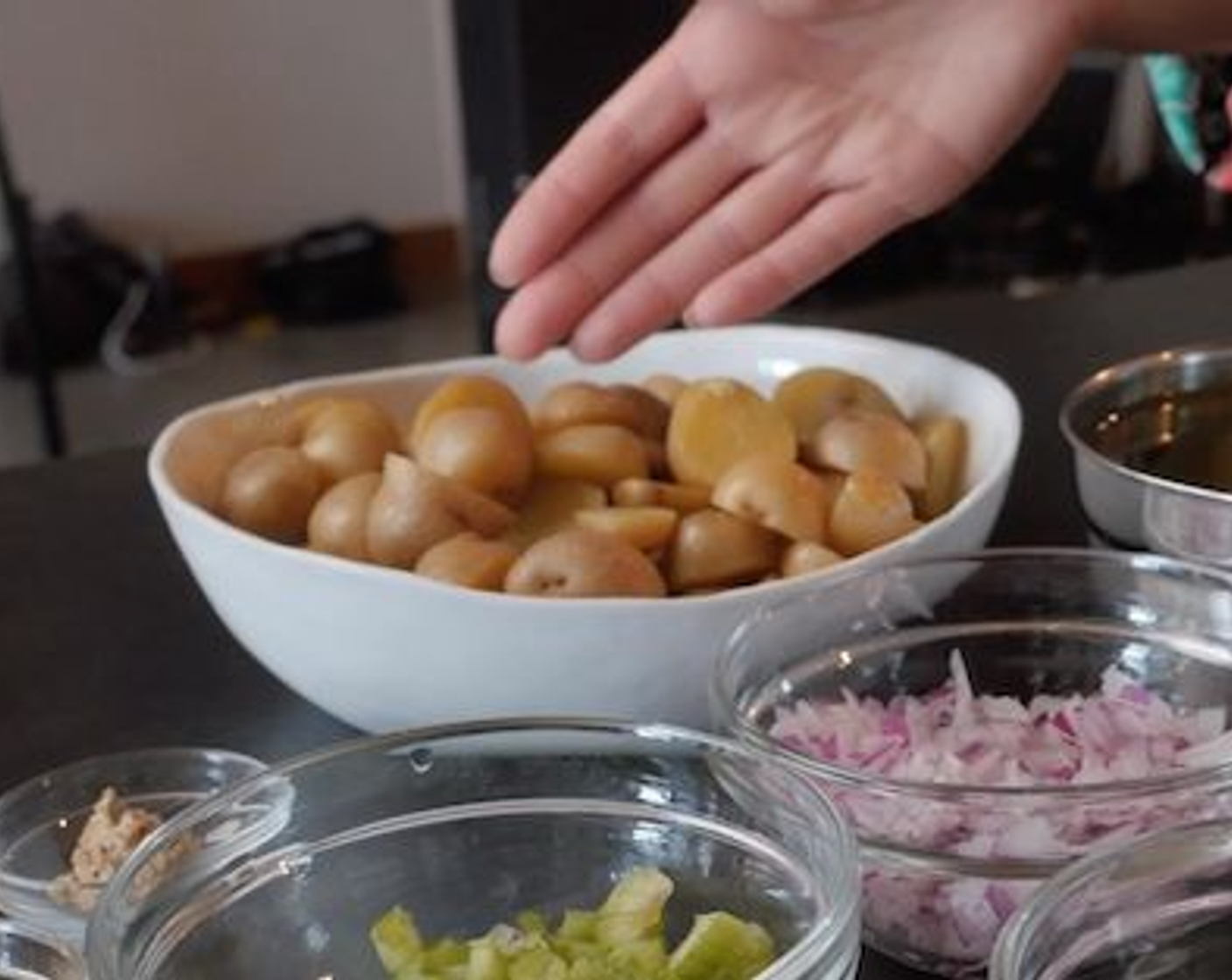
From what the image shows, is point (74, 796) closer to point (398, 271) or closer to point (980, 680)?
point (980, 680)

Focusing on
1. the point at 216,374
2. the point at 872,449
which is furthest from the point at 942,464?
the point at 216,374

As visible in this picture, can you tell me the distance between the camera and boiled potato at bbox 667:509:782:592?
2.07 feet

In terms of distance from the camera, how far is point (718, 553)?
632 millimetres

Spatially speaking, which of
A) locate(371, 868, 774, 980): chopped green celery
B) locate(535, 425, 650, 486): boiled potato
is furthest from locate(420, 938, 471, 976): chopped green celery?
locate(535, 425, 650, 486): boiled potato

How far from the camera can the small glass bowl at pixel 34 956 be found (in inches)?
19.8

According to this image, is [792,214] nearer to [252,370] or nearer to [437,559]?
[437,559]

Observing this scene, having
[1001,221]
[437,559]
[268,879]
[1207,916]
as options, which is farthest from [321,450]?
[1001,221]

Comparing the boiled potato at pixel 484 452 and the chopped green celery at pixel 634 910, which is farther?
the boiled potato at pixel 484 452

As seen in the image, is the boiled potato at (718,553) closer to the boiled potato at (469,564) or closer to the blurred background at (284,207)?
the boiled potato at (469,564)

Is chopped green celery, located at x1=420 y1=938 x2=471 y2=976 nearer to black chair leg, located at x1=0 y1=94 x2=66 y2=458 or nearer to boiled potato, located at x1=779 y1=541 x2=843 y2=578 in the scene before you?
boiled potato, located at x1=779 y1=541 x2=843 y2=578

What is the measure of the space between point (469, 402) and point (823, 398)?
0.12 m

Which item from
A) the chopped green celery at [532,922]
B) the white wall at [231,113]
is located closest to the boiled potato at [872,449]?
the chopped green celery at [532,922]

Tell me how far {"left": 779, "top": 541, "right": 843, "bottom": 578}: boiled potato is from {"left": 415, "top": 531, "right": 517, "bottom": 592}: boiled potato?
8 cm

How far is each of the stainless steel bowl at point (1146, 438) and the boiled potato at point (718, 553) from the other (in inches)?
4.0
